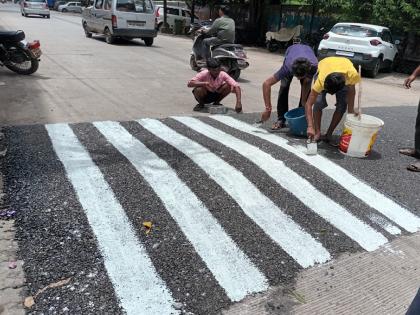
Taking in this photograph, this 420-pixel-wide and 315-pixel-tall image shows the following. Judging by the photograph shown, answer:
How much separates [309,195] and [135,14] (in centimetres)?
1419

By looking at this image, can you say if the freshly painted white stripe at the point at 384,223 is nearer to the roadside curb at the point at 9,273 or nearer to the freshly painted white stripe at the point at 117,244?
the freshly painted white stripe at the point at 117,244

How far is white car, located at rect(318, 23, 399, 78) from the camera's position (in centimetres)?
1440

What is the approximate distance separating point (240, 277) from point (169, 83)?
7.50 meters

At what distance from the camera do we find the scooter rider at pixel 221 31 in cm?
1041

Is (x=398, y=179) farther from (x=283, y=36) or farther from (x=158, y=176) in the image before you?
(x=283, y=36)

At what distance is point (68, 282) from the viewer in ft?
9.37

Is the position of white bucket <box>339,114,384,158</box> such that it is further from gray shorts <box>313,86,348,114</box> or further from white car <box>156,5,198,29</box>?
white car <box>156,5,198,29</box>

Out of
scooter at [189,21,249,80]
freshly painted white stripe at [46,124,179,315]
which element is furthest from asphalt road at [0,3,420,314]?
scooter at [189,21,249,80]

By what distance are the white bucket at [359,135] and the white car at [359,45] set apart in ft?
32.5

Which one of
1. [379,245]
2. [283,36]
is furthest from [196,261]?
[283,36]

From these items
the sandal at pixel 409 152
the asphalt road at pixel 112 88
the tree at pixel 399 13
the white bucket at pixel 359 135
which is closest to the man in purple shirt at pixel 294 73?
the white bucket at pixel 359 135

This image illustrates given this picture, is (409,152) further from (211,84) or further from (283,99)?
(211,84)

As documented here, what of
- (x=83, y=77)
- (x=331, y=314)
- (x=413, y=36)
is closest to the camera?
(x=331, y=314)

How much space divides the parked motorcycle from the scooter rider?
3.96m
